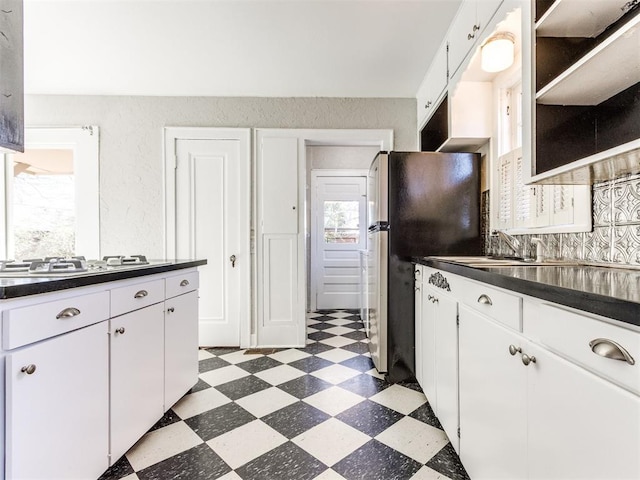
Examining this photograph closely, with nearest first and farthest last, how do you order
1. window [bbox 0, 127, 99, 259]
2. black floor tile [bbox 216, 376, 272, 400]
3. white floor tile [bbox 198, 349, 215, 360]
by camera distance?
black floor tile [bbox 216, 376, 272, 400] → white floor tile [bbox 198, 349, 215, 360] → window [bbox 0, 127, 99, 259]

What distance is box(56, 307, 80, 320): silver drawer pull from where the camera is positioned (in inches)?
42.2

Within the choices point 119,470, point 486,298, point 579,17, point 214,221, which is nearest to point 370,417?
point 486,298

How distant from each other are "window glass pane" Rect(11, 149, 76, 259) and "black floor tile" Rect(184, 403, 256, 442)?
2267mm

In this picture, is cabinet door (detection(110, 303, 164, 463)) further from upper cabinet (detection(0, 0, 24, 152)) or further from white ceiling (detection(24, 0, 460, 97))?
white ceiling (detection(24, 0, 460, 97))

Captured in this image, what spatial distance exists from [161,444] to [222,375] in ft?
2.74

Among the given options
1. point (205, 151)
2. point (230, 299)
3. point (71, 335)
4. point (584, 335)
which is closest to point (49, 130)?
point (205, 151)

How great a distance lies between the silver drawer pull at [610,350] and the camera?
1.86 feet

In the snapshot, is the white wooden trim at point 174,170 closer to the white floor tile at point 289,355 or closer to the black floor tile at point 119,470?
the white floor tile at point 289,355

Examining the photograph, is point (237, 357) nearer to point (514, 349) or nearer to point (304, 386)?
point (304, 386)

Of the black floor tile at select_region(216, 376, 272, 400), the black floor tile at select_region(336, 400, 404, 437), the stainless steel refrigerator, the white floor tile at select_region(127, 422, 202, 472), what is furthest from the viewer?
the stainless steel refrigerator

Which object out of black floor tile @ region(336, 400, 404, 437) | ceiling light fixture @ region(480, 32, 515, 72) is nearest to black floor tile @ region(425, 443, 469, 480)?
black floor tile @ region(336, 400, 404, 437)

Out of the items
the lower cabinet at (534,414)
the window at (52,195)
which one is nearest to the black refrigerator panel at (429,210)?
the lower cabinet at (534,414)

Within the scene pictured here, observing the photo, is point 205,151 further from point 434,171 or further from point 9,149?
point 434,171

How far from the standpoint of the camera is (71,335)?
1117mm
